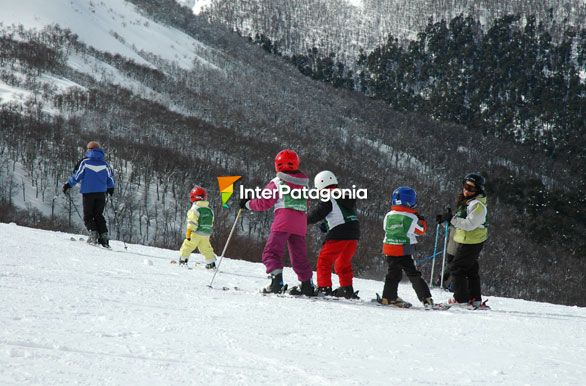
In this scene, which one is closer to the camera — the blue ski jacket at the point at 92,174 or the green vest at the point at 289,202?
the green vest at the point at 289,202

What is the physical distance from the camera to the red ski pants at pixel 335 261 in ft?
23.4

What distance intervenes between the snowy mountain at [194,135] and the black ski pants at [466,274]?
62.9m

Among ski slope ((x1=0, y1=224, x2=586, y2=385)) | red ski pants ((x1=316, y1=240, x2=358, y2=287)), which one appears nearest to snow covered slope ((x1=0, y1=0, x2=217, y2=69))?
red ski pants ((x1=316, y1=240, x2=358, y2=287))

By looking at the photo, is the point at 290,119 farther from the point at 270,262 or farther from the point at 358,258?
the point at 270,262

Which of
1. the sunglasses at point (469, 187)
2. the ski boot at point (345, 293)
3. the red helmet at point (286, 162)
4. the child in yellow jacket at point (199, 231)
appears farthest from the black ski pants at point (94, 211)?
the sunglasses at point (469, 187)

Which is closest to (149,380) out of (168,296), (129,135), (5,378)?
(5,378)

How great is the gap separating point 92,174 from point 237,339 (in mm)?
7609

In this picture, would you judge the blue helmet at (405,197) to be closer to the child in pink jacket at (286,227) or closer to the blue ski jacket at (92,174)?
the child in pink jacket at (286,227)

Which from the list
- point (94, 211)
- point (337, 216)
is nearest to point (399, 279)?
point (337, 216)

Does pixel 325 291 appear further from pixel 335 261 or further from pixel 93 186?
pixel 93 186

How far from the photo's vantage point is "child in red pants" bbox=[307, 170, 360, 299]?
7.13 meters

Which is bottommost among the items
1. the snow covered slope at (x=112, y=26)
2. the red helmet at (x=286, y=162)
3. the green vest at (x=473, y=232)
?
the green vest at (x=473, y=232)

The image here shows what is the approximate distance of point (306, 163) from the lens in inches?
5261

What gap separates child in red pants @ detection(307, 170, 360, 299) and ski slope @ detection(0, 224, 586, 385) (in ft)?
3.59
